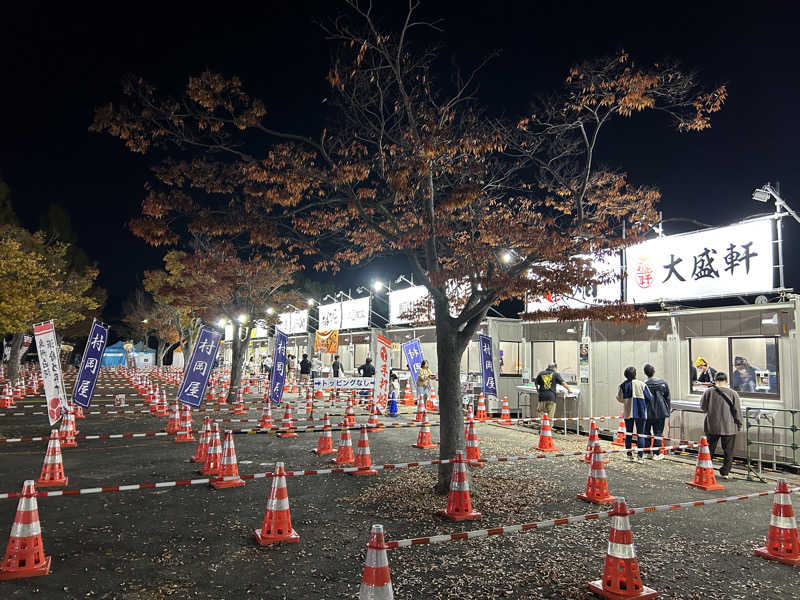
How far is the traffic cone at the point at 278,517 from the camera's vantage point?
5.66 m

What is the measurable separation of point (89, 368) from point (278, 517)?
36.2 feet

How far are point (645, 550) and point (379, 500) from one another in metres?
3.44

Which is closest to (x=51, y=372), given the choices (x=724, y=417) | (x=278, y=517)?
(x=278, y=517)

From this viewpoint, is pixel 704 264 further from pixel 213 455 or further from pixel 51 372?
pixel 51 372

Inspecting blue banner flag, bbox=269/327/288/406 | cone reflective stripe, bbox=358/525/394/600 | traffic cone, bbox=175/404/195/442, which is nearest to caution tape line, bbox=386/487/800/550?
cone reflective stripe, bbox=358/525/394/600

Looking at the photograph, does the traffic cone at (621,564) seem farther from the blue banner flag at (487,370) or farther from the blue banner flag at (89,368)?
the blue banner flag at (89,368)

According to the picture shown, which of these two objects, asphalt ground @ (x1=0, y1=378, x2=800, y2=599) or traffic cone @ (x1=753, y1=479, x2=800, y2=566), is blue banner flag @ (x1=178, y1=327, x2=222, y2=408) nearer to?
asphalt ground @ (x1=0, y1=378, x2=800, y2=599)

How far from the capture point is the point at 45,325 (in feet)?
40.3

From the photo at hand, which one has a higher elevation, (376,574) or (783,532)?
(376,574)

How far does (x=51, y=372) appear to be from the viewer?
468 inches

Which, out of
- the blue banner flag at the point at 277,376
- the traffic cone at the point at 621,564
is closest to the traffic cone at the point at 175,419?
the blue banner flag at the point at 277,376

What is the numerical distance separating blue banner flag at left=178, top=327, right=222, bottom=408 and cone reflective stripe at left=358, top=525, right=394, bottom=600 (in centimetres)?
931

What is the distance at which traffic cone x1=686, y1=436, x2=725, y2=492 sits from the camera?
28.0 feet

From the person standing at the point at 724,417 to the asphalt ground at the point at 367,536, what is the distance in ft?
1.72
